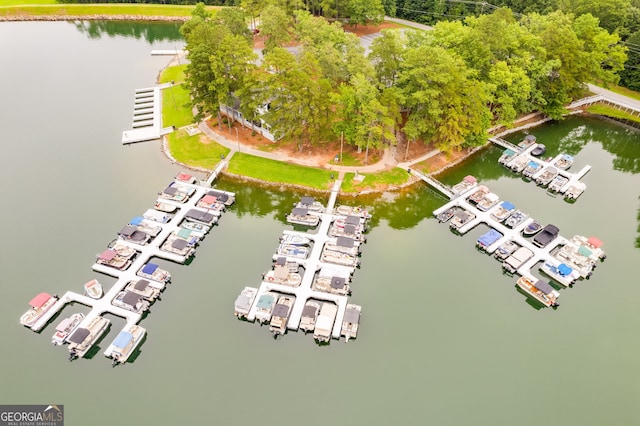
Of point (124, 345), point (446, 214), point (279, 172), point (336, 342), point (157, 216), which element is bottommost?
point (124, 345)

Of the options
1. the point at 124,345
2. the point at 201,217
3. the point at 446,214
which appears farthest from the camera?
the point at 446,214

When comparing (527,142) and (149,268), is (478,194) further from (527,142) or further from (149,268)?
(149,268)

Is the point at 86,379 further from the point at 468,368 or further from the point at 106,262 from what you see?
the point at 468,368

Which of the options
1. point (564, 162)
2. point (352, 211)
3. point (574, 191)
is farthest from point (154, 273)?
point (564, 162)

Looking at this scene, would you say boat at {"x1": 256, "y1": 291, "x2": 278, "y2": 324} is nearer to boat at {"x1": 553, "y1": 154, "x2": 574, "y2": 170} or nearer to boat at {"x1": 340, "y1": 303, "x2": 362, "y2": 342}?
boat at {"x1": 340, "y1": 303, "x2": 362, "y2": 342}

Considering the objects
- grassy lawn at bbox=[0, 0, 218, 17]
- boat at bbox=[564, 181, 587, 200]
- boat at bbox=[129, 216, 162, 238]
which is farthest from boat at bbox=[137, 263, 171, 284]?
grassy lawn at bbox=[0, 0, 218, 17]

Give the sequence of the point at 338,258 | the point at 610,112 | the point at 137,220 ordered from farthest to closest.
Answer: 1. the point at 610,112
2. the point at 137,220
3. the point at 338,258

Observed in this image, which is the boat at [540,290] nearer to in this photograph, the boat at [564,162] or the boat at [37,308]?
the boat at [564,162]
